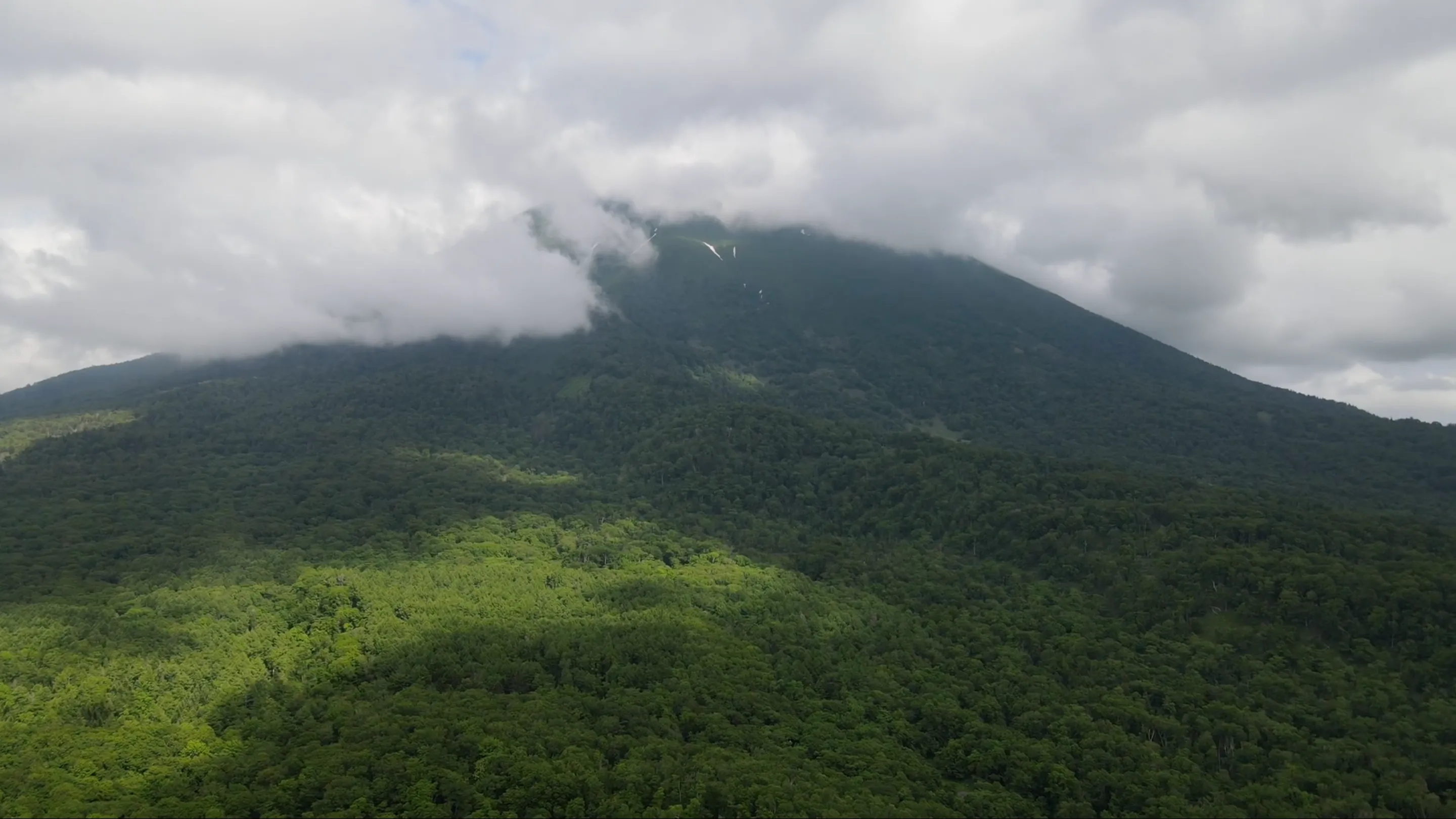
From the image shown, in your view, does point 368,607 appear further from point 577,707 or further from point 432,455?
point 432,455

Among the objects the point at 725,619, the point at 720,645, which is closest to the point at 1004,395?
the point at 725,619

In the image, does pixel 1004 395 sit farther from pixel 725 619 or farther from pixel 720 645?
pixel 720 645

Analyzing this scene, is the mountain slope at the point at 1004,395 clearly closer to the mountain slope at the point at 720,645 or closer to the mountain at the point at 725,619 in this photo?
the mountain at the point at 725,619

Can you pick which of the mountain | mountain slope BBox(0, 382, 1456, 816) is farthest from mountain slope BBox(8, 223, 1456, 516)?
mountain slope BBox(0, 382, 1456, 816)

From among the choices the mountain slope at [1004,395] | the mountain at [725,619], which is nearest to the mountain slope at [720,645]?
the mountain at [725,619]

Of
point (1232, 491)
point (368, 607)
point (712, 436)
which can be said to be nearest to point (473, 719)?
point (368, 607)

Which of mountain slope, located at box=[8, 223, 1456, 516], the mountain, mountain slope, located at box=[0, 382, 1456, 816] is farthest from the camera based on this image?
mountain slope, located at box=[8, 223, 1456, 516]

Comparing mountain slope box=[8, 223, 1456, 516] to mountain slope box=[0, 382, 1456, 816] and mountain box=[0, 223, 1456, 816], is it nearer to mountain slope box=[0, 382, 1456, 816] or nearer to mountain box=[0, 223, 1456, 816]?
mountain box=[0, 223, 1456, 816]

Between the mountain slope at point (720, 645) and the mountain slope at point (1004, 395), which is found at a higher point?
the mountain slope at point (1004, 395)
